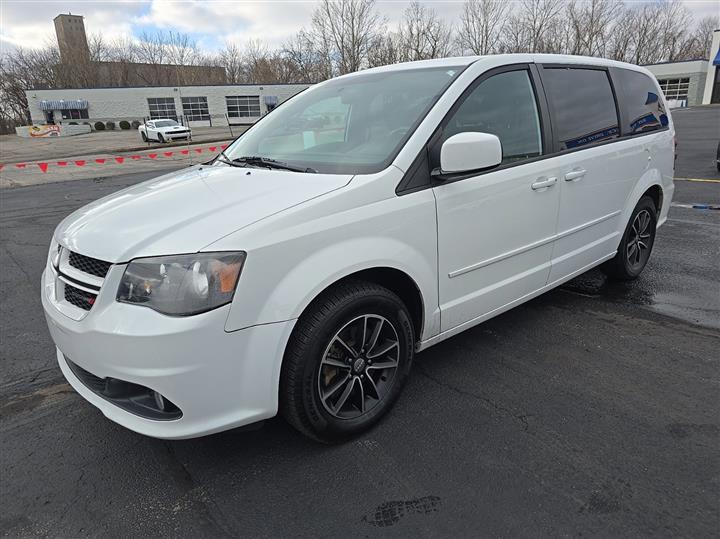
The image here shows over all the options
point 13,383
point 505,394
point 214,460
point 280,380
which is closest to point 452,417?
point 505,394

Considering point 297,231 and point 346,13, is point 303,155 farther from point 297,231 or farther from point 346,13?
point 346,13

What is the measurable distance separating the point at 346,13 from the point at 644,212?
2561 inches

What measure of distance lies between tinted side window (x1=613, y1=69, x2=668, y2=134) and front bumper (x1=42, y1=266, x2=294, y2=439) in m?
3.59

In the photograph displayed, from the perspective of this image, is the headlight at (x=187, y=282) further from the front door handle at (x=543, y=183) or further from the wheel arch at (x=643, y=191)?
the wheel arch at (x=643, y=191)

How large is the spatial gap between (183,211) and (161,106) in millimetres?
62332

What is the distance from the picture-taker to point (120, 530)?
208 cm

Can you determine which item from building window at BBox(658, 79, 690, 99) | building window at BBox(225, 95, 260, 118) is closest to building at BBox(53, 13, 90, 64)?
building window at BBox(225, 95, 260, 118)

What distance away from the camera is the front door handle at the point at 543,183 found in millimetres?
3217

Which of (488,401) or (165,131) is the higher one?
(165,131)

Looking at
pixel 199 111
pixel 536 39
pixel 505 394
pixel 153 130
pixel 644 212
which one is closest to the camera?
pixel 505 394

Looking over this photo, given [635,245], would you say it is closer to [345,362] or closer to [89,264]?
[345,362]

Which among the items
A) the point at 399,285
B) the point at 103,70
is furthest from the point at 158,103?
the point at 399,285

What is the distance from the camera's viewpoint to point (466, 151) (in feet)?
8.41

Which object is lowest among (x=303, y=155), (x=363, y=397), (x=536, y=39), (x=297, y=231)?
(x=363, y=397)
